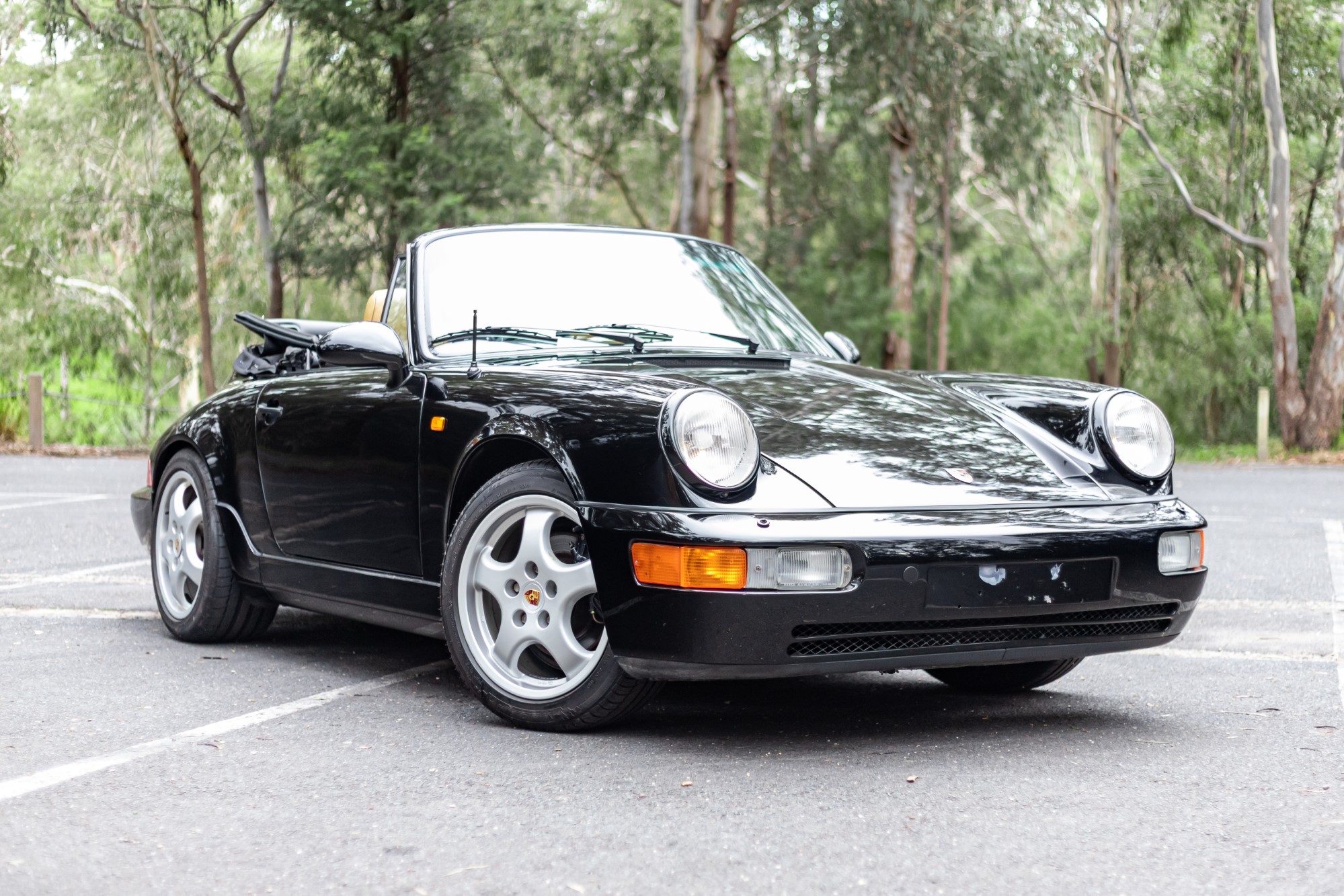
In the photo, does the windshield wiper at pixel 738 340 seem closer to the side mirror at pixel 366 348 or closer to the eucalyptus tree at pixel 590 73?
the side mirror at pixel 366 348

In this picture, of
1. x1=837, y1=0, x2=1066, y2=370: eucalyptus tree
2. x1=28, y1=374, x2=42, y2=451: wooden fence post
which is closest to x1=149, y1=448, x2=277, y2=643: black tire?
x1=28, y1=374, x2=42, y2=451: wooden fence post

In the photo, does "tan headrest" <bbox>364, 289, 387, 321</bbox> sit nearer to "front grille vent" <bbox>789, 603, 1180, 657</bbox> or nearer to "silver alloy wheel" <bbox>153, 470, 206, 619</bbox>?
"silver alloy wheel" <bbox>153, 470, 206, 619</bbox>

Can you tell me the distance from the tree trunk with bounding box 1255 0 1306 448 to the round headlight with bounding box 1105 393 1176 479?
19416 mm

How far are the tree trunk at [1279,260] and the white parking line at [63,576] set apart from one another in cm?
1853

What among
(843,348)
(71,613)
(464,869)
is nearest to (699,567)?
(464,869)

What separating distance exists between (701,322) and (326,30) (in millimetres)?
21345

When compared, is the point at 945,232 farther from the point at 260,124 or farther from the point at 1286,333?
the point at 260,124

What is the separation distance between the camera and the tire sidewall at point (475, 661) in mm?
3842

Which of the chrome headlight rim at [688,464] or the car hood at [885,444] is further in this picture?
the car hood at [885,444]

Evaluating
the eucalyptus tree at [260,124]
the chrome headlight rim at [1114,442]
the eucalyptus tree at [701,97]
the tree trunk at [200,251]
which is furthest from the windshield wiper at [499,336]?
the eucalyptus tree at [260,124]

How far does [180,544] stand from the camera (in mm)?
5602

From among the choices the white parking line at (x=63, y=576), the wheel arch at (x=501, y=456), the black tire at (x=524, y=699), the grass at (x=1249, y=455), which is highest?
the wheel arch at (x=501, y=456)

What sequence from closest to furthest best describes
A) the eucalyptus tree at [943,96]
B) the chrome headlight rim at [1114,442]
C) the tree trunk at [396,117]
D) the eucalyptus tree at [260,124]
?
the chrome headlight rim at [1114,442] < the tree trunk at [396,117] < the eucalyptus tree at [943,96] < the eucalyptus tree at [260,124]

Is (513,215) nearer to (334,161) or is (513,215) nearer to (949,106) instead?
(334,161)
